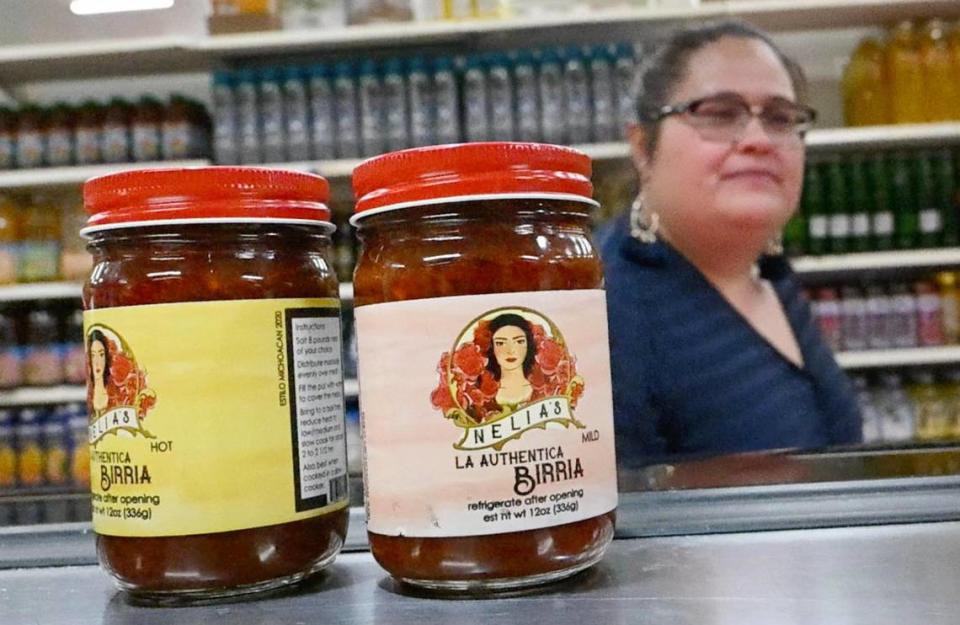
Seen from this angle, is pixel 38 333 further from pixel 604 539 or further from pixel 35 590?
pixel 604 539

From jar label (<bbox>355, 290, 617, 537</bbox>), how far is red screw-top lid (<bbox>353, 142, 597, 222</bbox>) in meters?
0.05

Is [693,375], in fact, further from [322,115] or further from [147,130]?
[147,130]

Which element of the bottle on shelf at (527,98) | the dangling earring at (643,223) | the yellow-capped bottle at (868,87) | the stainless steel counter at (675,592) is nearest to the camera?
the stainless steel counter at (675,592)

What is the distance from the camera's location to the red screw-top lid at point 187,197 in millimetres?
394

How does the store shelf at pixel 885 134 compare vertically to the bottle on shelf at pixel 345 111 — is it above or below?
below

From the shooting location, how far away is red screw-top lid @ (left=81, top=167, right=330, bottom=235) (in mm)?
394

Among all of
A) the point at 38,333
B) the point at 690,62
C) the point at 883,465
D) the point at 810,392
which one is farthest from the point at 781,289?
the point at 38,333

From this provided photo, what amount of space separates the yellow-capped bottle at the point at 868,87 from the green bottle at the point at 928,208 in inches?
6.3

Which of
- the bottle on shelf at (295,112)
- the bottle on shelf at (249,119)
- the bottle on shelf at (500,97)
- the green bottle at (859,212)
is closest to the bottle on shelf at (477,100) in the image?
the bottle on shelf at (500,97)

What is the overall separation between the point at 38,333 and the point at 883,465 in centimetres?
207

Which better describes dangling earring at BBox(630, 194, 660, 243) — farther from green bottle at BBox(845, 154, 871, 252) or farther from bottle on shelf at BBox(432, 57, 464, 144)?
green bottle at BBox(845, 154, 871, 252)

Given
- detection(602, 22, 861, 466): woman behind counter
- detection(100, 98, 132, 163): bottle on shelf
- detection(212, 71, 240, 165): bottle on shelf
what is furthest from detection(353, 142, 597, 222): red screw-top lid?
detection(100, 98, 132, 163): bottle on shelf

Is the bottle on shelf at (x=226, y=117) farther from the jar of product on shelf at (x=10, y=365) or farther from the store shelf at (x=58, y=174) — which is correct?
the jar of product on shelf at (x=10, y=365)

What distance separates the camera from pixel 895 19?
7.35 ft
